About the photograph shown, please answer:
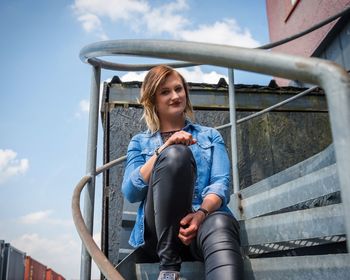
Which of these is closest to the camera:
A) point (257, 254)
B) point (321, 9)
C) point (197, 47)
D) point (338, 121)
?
point (338, 121)

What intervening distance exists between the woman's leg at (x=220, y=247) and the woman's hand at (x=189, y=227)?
0.02 meters

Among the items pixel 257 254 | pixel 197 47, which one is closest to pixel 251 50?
pixel 197 47

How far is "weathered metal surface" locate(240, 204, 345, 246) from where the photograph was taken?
1.18 meters

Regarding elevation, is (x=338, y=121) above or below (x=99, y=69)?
below

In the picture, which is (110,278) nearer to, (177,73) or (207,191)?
(207,191)

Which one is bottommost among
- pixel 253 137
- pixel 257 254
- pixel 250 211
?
pixel 257 254

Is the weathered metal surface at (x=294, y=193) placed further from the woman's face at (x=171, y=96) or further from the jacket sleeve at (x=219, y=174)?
the woman's face at (x=171, y=96)

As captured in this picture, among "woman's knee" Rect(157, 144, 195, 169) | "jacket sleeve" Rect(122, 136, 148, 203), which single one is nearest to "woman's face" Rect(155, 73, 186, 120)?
"jacket sleeve" Rect(122, 136, 148, 203)

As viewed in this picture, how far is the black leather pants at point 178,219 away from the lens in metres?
1.18

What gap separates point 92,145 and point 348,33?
3.23 m

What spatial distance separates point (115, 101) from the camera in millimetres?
3289

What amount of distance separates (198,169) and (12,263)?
24.5 ft

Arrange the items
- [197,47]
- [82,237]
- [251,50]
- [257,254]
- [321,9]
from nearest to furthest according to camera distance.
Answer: [251,50]
[197,47]
[82,237]
[257,254]
[321,9]

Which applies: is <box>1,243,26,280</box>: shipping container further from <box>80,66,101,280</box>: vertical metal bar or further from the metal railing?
the metal railing
